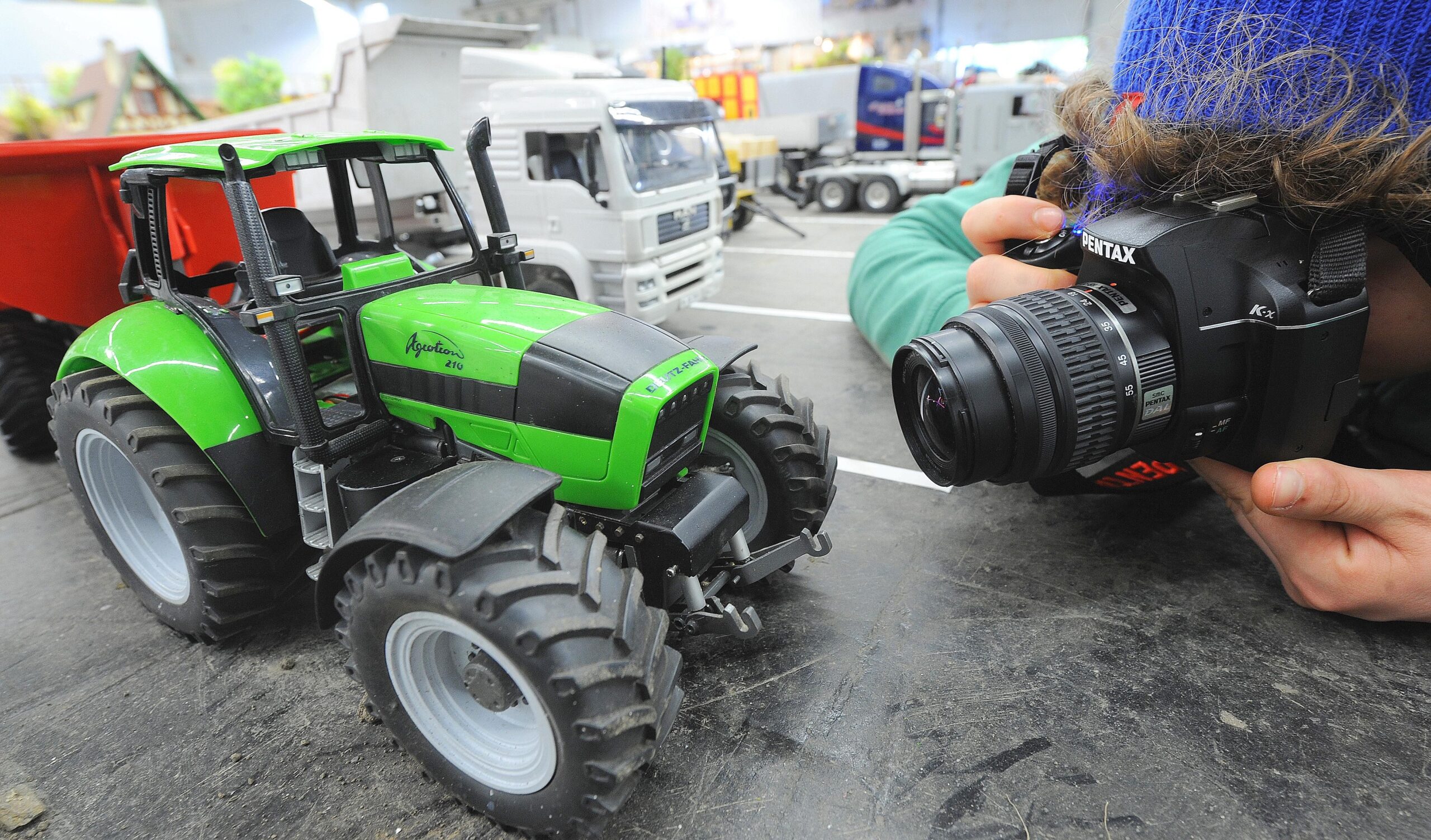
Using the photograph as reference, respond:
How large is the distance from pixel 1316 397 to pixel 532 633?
1.89m

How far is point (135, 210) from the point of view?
2.32m

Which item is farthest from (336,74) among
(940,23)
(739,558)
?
(940,23)

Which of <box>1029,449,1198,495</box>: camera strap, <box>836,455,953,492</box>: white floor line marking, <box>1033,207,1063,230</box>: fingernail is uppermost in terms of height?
<box>1033,207,1063,230</box>: fingernail

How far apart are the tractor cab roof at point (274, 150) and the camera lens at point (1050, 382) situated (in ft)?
5.26

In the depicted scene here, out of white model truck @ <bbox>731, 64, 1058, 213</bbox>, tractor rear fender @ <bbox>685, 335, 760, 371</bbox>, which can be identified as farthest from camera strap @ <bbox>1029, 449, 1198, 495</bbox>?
white model truck @ <bbox>731, 64, 1058, 213</bbox>

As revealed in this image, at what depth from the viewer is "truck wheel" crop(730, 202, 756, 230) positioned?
10008mm

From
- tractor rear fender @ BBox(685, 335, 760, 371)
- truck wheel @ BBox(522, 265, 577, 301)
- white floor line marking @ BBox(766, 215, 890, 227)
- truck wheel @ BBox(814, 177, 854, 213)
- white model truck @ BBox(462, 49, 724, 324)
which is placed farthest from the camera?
truck wheel @ BBox(814, 177, 854, 213)

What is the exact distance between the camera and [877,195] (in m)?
11.0

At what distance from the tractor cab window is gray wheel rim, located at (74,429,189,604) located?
11.7ft

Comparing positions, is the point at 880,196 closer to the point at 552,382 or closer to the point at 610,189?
the point at 610,189

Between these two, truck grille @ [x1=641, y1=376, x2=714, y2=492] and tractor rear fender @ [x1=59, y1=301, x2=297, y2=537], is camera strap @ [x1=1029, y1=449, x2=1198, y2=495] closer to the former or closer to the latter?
truck grille @ [x1=641, y1=376, x2=714, y2=492]

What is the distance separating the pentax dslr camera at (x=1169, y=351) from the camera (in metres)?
1.76

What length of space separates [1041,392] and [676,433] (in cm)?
91

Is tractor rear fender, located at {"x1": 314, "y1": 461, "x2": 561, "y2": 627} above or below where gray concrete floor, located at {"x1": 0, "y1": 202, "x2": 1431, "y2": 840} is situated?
above
